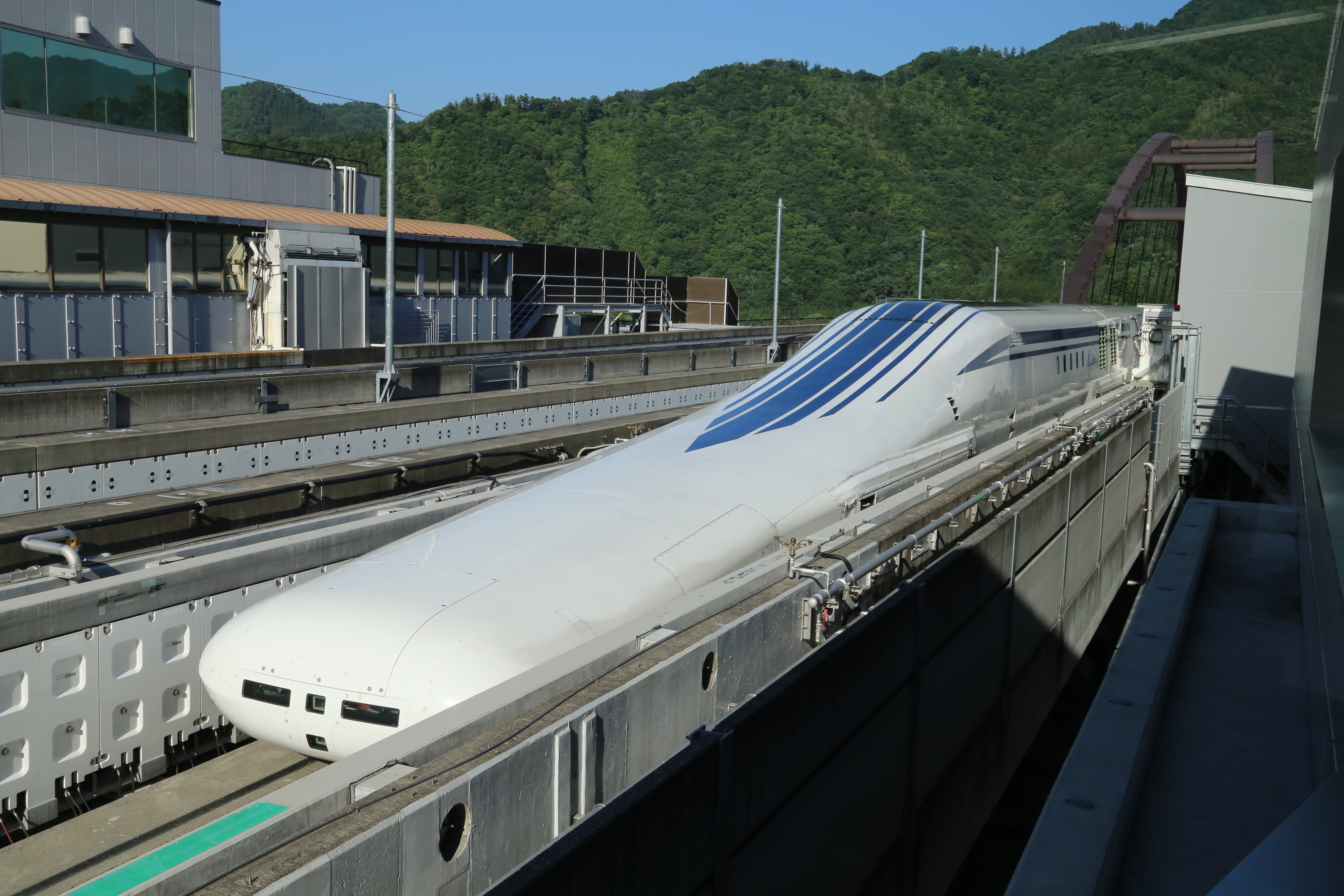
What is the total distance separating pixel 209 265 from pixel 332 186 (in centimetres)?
974

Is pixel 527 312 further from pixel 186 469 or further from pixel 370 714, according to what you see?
pixel 370 714

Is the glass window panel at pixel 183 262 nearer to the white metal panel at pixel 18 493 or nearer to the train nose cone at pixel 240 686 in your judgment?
the white metal panel at pixel 18 493

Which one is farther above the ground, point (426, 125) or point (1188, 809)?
point (426, 125)

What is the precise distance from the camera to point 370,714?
757 cm

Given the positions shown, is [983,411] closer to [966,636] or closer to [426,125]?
[966,636]

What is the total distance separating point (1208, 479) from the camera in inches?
1585

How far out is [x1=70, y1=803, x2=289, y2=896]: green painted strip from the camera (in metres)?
5.45

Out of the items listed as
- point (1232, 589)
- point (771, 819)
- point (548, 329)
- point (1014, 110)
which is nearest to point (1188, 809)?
point (771, 819)

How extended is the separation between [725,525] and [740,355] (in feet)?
85.5

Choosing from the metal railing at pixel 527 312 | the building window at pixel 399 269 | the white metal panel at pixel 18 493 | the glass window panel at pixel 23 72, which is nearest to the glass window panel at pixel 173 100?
the glass window panel at pixel 23 72

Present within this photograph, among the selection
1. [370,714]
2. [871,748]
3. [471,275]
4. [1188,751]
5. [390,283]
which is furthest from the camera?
[471,275]

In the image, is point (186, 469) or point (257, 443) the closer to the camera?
point (186, 469)

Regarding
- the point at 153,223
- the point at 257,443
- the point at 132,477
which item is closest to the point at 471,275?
the point at 153,223

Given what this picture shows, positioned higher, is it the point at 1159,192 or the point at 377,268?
the point at 1159,192
